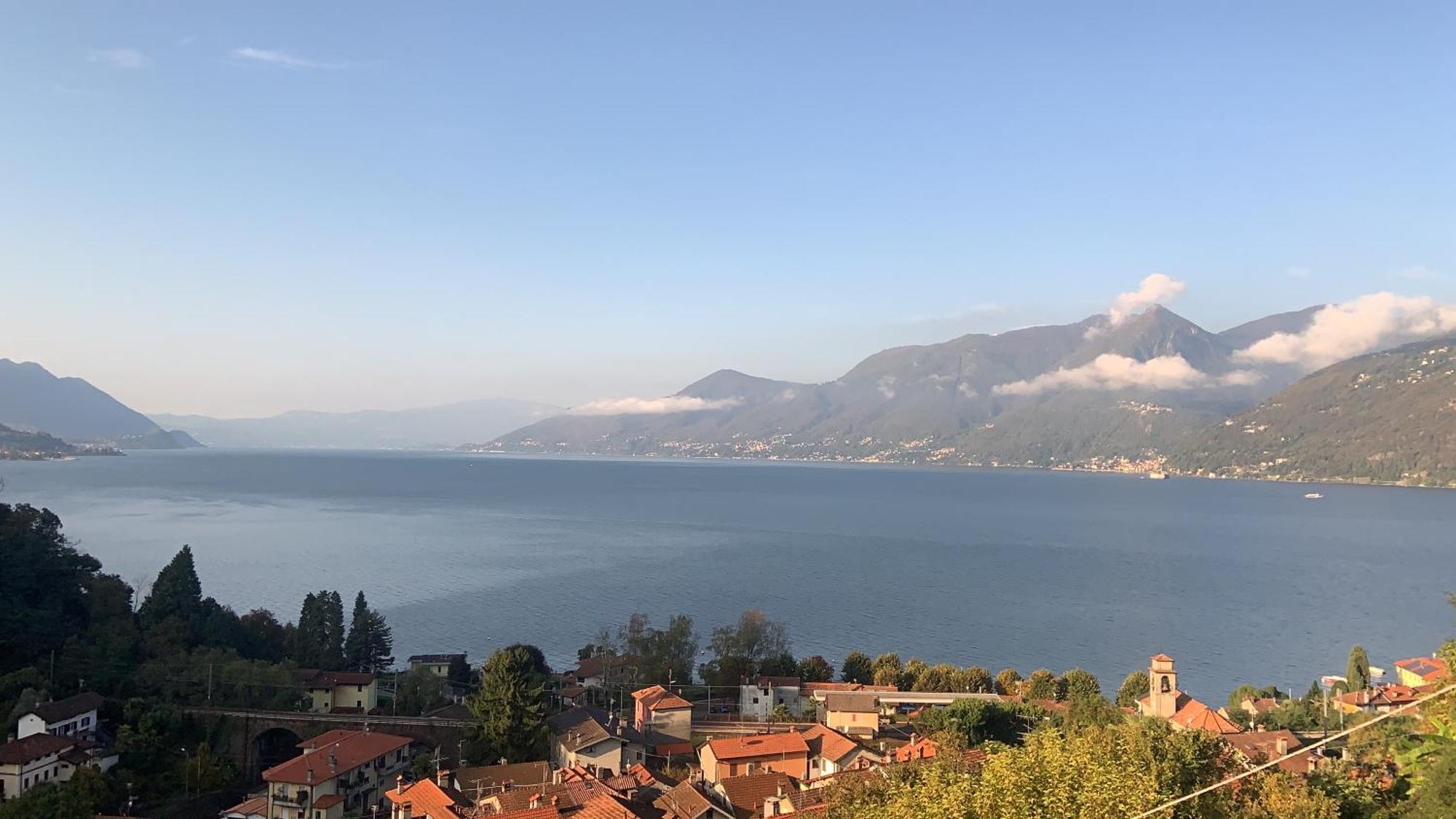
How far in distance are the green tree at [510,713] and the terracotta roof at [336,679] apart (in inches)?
349

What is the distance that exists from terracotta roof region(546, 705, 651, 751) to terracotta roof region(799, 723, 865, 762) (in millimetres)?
5315

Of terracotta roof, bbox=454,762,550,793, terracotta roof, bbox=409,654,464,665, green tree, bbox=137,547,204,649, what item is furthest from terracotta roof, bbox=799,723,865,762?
green tree, bbox=137,547,204,649

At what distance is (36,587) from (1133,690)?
144 ft

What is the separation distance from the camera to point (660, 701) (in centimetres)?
2923

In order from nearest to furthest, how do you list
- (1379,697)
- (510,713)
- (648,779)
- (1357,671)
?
(648,779), (510,713), (1379,697), (1357,671)

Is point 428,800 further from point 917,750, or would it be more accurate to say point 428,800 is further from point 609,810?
point 917,750

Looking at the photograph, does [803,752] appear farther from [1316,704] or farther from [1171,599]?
[1171,599]

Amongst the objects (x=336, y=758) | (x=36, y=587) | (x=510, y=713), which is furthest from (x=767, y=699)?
(x=36, y=587)

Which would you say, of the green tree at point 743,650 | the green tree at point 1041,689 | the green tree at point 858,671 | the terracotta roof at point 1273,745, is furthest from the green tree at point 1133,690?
the green tree at point 743,650

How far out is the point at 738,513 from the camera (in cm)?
12131

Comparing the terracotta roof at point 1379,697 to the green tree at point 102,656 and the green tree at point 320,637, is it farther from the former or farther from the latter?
the green tree at point 102,656

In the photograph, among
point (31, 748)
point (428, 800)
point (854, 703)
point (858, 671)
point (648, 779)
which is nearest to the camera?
point (428, 800)

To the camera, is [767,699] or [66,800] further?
[767,699]

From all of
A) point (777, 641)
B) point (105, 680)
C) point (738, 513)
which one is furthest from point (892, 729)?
point (738, 513)
